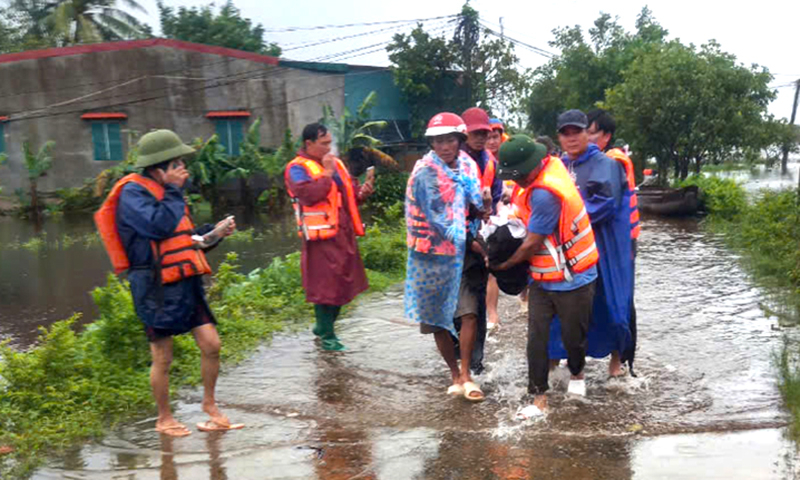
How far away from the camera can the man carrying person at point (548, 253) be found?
468 centimetres

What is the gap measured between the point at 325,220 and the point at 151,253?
6.16ft

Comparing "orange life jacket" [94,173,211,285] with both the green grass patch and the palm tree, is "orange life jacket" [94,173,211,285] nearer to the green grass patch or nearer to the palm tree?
the green grass patch

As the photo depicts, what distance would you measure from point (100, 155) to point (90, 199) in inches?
66.2

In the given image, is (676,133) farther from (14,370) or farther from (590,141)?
(14,370)

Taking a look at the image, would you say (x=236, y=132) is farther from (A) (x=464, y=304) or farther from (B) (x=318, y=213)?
(A) (x=464, y=304)

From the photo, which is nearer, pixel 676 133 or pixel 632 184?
pixel 632 184

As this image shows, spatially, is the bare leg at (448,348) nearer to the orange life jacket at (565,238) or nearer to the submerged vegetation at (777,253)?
the orange life jacket at (565,238)

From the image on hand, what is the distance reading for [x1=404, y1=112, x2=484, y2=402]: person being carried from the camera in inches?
202

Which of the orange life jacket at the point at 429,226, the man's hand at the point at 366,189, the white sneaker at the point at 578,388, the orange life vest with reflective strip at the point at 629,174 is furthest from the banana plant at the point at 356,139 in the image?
the white sneaker at the point at 578,388

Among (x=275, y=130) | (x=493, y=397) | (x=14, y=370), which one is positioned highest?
(x=275, y=130)

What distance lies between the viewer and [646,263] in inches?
415

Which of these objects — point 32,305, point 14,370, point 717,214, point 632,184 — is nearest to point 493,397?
point 632,184

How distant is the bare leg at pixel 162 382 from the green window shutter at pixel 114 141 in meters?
22.3

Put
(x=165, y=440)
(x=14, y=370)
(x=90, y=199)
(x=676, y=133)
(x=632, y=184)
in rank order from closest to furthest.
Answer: (x=165, y=440) < (x=14, y=370) < (x=632, y=184) < (x=676, y=133) < (x=90, y=199)
